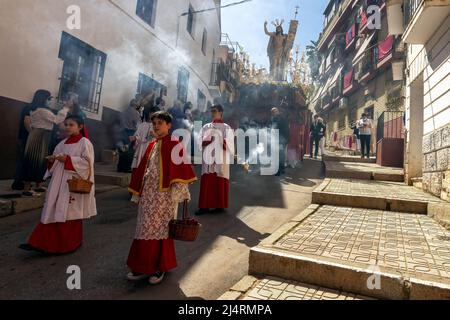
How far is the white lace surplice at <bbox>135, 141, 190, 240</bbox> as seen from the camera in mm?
3014

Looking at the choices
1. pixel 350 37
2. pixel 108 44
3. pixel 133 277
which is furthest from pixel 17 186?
pixel 350 37

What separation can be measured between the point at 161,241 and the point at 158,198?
435 mm

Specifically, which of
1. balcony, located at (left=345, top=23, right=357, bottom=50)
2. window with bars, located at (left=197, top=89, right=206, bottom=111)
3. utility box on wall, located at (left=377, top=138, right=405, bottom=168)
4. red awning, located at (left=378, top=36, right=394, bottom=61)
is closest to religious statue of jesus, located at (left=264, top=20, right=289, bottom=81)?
window with bars, located at (left=197, top=89, right=206, bottom=111)

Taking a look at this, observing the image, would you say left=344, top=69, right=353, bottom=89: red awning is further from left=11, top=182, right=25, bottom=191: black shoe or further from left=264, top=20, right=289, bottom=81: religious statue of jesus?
left=11, top=182, right=25, bottom=191: black shoe

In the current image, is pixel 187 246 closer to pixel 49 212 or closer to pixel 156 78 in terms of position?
pixel 49 212

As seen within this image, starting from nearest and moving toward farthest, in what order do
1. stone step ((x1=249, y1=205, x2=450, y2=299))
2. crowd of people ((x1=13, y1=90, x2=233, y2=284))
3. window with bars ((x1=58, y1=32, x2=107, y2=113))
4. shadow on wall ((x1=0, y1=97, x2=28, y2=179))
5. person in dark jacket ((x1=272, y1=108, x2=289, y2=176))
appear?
stone step ((x1=249, y1=205, x2=450, y2=299)) < crowd of people ((x1=13, y1=90, x2=233, y2=284)) < shadow on wall ((x1=0, y1=97, x2=28, y2=179)) < window with bars ((x1=58, y1=32, x2=107, y2=113)) < person in dark jacket ((x1=272, y1=108, x2=289, y2=176))

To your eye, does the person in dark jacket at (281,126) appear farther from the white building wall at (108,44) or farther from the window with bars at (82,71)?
the window with bars at (82,71)

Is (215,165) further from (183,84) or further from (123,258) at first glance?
(183,84)

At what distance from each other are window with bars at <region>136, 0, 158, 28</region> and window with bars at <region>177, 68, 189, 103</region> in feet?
9.99

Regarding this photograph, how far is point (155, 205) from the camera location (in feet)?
10.1

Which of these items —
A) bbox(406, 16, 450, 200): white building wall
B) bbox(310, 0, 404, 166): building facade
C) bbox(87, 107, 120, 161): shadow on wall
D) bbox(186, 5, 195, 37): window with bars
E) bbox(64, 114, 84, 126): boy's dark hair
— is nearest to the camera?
bbox(64, 114, 84, 126): boy's dark hair

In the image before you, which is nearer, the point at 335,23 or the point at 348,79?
the point at 348,79

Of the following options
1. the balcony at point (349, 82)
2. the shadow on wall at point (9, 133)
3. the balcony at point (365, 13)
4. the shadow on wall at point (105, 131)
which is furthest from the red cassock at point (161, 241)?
the balcony at point (349, 82)
